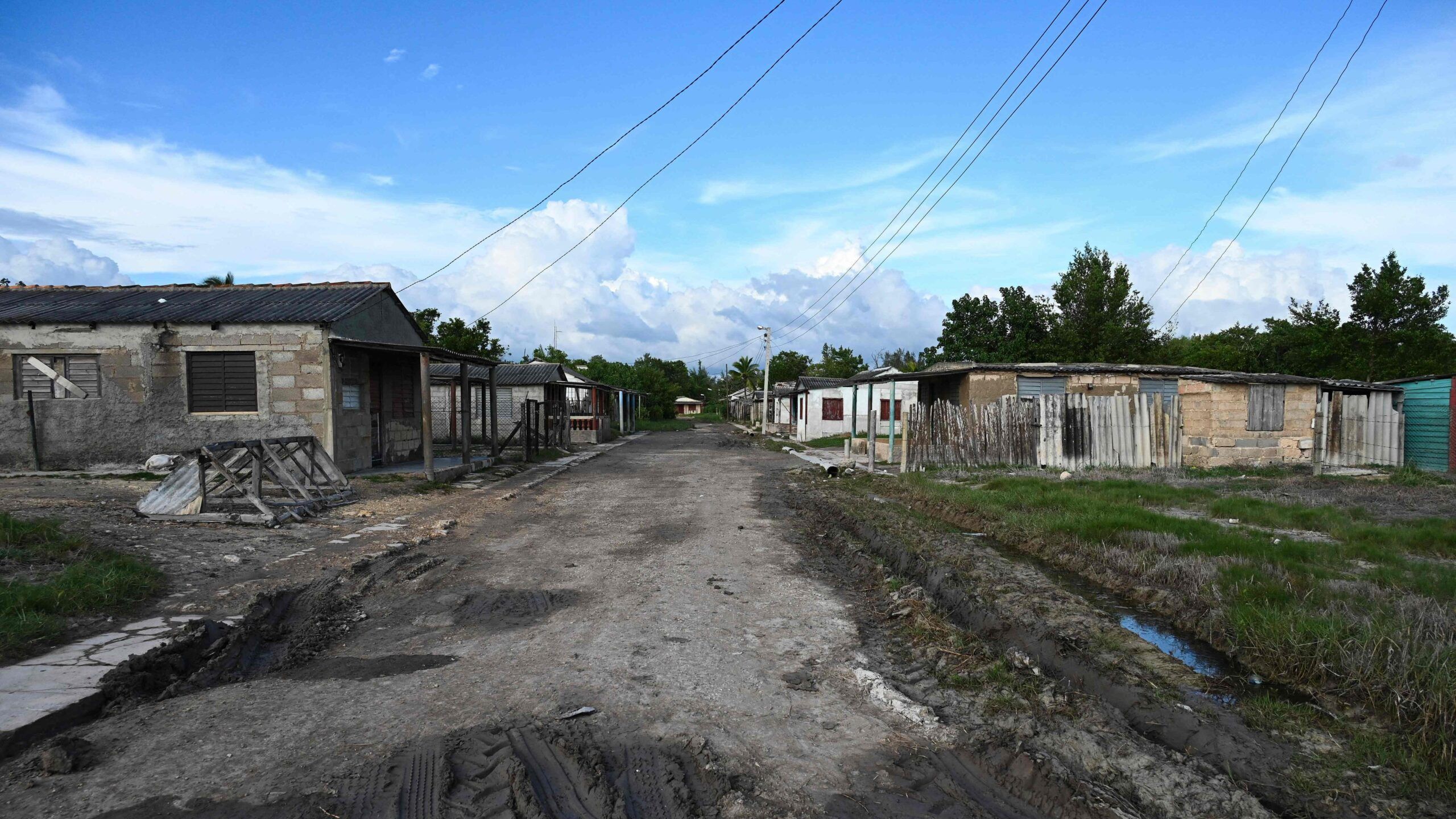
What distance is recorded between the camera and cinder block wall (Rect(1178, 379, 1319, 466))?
17.3 meters

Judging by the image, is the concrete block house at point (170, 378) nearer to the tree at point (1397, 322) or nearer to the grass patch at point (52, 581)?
the grass patch at point (52, 581)

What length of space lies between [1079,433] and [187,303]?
1950 cm

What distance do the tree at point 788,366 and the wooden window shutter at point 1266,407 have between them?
56025 millimetres

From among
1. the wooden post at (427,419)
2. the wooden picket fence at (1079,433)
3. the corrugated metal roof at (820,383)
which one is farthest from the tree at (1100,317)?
the wooden post at (427,419)

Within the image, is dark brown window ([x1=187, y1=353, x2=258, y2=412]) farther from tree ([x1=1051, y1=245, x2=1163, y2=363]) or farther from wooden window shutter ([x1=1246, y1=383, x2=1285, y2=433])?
tree ([x1=1051, y1=245, x2=1163, y2=363])

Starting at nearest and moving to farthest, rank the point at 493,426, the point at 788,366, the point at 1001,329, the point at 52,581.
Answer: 1. the point at 52,581
2. the point at 493,426
3. the point at 1001,329
4. the point at 788,366

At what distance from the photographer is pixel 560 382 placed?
1129 inches

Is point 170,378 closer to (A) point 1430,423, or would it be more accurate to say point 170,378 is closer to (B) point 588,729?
(B) point 588,729

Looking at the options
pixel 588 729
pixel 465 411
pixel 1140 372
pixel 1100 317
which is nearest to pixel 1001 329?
pixel 1100 317

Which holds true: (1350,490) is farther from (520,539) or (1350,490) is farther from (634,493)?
(520,539)

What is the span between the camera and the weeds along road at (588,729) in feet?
10.4

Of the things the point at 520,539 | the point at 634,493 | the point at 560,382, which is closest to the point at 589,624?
the point at 520,539

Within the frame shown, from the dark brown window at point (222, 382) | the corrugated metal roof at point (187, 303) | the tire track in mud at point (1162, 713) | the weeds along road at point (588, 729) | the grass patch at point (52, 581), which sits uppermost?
the corrugated metal roof at point (187, 303)

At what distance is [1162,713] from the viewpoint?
167 inches
